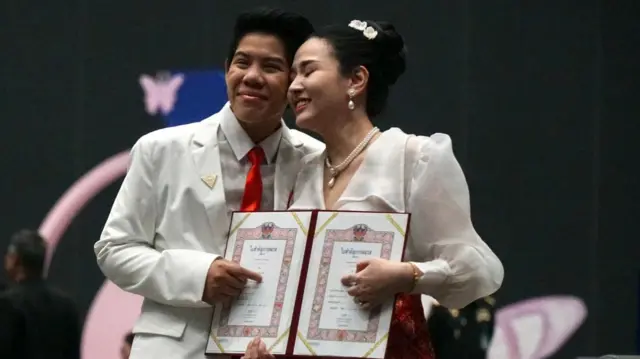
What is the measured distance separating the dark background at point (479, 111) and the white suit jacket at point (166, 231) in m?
3.18

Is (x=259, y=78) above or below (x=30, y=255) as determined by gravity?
above

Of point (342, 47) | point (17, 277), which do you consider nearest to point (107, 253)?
point (342, 47)

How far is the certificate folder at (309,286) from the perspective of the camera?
92.8 inches

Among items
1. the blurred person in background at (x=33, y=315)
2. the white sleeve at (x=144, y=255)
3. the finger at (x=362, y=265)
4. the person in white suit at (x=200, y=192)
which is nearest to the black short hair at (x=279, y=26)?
the person in white suit at (x=200, y=192)

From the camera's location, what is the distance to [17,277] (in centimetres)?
484

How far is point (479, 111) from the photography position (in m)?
5.84

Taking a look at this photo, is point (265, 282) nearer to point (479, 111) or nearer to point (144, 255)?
point (144, 255)

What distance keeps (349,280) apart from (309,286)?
9 cm

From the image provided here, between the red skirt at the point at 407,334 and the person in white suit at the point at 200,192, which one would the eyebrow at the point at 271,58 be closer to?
the person in white suit at the point at 200,192

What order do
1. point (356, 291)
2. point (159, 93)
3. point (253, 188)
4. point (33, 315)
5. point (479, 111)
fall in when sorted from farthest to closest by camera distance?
point (159, 93) < point (479, 111) < point (33, 315) < point (253, 188) < point (356, 291)

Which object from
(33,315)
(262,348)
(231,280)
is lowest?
(33,315)

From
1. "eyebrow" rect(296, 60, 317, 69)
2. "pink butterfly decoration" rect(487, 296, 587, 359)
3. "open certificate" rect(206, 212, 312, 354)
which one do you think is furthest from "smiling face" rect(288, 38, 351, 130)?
"pink butterfly decoration" rect(487, 296, 587, 359)

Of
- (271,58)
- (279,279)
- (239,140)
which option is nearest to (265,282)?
(279,279)

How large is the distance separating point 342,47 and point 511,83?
11.2 ft
